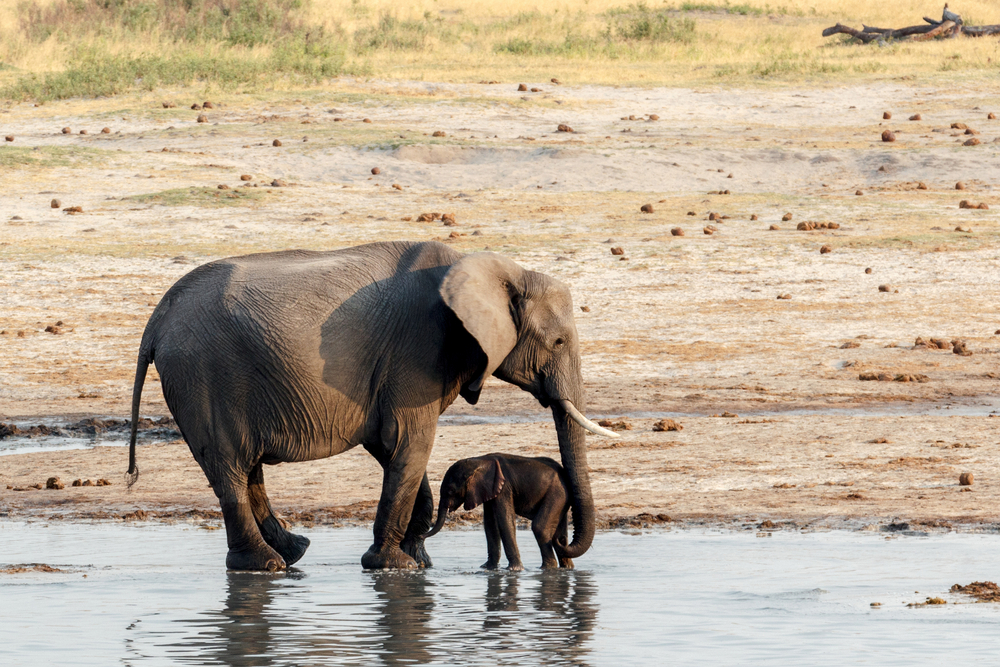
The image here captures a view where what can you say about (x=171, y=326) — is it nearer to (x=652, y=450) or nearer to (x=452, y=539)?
(x=452, y=539)

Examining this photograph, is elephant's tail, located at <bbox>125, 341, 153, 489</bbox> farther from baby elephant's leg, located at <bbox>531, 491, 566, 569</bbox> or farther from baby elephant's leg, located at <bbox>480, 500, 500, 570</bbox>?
baby elephant's leg, located at <bbox>531, 491, 566, 569</bbox>

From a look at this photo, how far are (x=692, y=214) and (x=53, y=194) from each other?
877cm

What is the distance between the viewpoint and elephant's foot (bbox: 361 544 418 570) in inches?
326

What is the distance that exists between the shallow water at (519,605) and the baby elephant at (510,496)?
210 mm

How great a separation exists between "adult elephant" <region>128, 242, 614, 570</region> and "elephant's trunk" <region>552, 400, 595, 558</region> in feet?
0.06

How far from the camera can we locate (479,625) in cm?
726

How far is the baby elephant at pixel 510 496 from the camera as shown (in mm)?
8289

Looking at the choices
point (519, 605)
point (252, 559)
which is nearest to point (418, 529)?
point (252, 559)

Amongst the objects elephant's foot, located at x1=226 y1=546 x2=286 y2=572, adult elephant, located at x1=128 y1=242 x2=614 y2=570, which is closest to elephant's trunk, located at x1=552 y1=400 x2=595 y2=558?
adult elephant, located at x1=128 y1=242 x2=614 y2=570

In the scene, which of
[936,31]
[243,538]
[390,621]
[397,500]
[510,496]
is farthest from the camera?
[936,31]

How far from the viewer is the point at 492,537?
8.58m

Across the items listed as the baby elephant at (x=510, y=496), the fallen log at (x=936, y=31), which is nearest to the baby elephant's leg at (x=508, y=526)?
the baby elephant at (x=510, y=496)

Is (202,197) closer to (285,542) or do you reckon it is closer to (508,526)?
(285,542)

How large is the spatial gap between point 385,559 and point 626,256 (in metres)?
10.5
